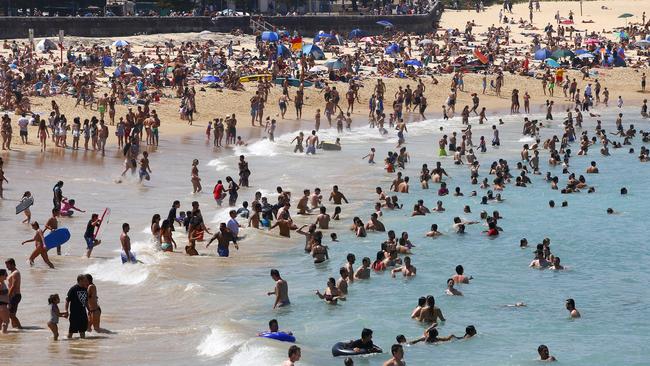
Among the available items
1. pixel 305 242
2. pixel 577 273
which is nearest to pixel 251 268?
pixel 305 242

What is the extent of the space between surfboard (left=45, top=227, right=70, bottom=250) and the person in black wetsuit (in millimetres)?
4846

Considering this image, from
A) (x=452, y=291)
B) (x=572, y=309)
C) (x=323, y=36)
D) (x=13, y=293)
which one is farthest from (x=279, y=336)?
(x=323, y=36)

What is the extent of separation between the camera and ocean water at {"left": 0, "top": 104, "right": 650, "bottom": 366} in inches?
635

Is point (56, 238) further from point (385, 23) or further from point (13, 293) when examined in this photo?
point (385, 23)

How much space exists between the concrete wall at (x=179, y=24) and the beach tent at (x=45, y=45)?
4.04 metres

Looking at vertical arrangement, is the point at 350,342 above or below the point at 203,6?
below

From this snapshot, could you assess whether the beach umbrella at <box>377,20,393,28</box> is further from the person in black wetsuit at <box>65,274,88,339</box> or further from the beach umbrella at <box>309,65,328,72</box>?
the person in black wetsuit at <box>65,274,88,339</box>

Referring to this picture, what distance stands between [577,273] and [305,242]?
5250 mm

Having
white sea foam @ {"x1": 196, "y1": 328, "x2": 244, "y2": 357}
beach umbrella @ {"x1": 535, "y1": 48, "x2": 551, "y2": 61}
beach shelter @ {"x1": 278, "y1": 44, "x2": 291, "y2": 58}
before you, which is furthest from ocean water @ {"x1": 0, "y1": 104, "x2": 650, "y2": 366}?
beach umbrella @ {"x1": 535, "y1": 48, "x2": 551, "y2": 61}

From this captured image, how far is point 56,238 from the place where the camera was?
65.8 ft

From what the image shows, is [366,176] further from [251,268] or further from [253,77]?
[253,77]

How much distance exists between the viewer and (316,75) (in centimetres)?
4762

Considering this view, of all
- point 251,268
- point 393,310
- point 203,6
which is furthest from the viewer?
point 203,6

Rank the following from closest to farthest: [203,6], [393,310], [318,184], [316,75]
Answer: [393,310]
[318,184]
[316,75]
[203,6]
